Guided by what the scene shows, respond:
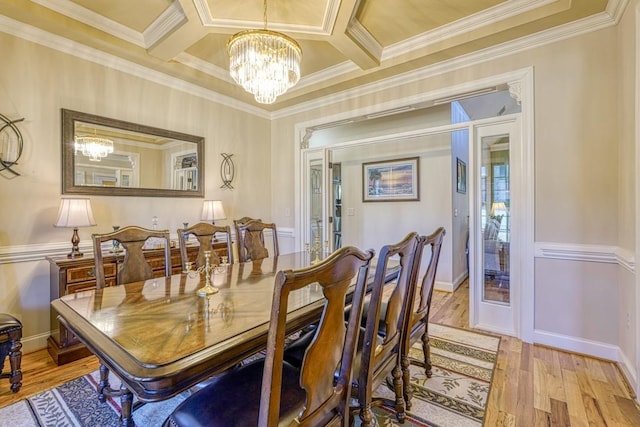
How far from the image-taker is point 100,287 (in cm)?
181

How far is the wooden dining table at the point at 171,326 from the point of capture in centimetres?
91

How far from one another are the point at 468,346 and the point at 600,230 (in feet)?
4.55

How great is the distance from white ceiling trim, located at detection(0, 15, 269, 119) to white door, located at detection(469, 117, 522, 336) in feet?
10.2

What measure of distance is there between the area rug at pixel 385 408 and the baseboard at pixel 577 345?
661 millimetres

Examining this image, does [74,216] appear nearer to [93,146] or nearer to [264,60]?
[93,146]

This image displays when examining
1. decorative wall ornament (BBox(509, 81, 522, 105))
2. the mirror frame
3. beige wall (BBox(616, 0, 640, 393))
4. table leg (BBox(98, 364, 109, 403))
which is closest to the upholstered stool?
table leg (BBox(98, 364, 109, 403))

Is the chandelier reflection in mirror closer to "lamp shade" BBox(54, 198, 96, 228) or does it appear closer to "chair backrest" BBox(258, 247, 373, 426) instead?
"lamp shade" BBox(54, 198, 96, 228)

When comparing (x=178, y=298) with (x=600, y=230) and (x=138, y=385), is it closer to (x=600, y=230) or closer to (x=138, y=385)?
(x=138, y=385)

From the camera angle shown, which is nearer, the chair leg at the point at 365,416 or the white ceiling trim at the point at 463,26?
the chair leg at the point at 365,416

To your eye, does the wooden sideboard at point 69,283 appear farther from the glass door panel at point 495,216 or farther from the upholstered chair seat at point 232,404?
the glass door panel at point 495,216

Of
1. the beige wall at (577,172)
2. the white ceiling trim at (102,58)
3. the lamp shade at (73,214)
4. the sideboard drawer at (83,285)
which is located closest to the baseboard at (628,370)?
the beige wall at (577,172)

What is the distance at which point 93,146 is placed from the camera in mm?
2883

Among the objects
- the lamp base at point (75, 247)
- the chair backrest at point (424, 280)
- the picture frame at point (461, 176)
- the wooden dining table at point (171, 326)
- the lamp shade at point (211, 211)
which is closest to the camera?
the wooden dining table at point (171, 326)

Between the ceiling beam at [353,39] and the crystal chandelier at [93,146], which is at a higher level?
the ceiling beam at [353,39]
